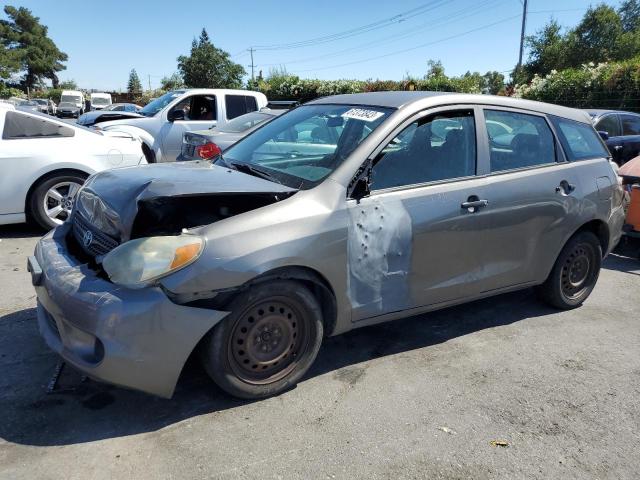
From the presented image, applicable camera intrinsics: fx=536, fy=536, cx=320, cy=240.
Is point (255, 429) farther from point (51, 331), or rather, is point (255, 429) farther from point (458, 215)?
point (458, 215)

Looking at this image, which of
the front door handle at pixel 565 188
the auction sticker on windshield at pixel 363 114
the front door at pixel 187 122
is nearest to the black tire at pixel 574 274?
the front door handle at pixel 565 188

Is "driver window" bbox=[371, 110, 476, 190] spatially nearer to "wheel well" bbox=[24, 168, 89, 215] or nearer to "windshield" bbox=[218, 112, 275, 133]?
"wheel well" bbox=[24, 168, 89, 215]

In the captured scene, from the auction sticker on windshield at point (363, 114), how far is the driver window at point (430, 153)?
0.73ft

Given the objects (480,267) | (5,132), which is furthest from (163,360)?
(5,132)

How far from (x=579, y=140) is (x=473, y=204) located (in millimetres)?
1622

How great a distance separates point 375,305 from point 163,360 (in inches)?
52.8

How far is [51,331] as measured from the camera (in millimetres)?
2996

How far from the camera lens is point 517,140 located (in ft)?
13.8

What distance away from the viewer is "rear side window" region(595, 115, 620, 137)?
995 centimetres

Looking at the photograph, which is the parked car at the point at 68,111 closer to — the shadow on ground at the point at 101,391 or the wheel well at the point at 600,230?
the shadow on ground at the point at 101,391

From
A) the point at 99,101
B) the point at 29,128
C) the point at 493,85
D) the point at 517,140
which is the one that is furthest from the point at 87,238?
the point at 493,85

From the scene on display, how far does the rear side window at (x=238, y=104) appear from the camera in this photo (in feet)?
37.3

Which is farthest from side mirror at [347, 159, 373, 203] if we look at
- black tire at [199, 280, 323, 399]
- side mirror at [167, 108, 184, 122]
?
side mirror at [167, 108, 184, 122]

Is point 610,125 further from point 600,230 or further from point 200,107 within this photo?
point 200,107
